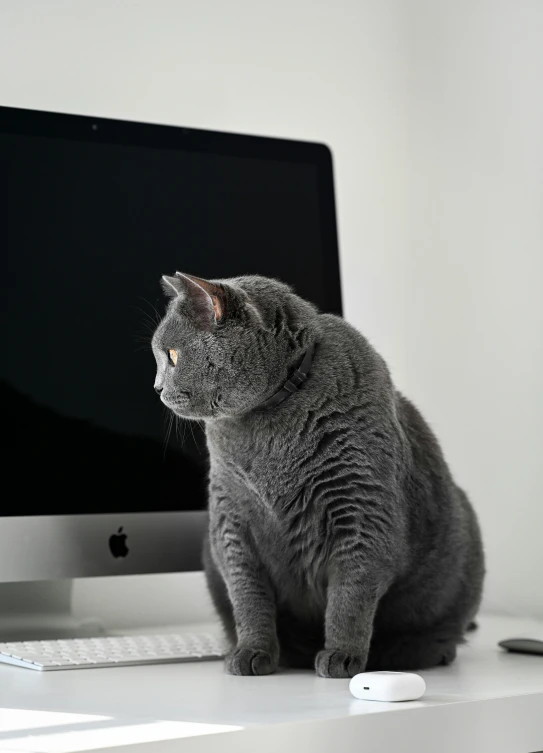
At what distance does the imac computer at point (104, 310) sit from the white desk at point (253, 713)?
0.29 m

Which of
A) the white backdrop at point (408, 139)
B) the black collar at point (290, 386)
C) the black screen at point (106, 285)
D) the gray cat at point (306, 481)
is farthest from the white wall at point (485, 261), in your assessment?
the black collar at point (290, 386)

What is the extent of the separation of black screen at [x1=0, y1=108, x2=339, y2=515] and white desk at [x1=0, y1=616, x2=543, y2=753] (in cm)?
36

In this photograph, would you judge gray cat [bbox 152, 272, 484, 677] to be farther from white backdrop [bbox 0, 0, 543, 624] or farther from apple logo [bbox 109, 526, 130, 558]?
white backdrop [bbox 0, 0, 543, 624]

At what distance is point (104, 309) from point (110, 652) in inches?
21.4

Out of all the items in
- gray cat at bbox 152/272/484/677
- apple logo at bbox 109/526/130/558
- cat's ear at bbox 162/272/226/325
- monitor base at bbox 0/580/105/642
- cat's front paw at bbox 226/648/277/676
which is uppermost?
cat's ear at bbox 162/272/226/325

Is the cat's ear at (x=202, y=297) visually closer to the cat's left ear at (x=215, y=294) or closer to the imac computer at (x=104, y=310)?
the cat's left ear at (x=215, y=294)

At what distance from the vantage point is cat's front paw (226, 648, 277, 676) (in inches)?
48.0

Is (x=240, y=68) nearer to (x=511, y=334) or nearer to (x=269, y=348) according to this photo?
(x=511, y=334)

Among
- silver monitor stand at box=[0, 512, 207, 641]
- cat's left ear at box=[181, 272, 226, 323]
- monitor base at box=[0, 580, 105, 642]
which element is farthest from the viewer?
monitor base at box=[0, 580, 105, 642]

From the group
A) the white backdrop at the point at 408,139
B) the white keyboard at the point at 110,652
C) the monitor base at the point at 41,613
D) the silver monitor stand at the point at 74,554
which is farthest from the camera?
the white backdrop at the point at 408,139

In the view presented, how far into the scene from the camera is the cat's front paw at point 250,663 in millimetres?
1218

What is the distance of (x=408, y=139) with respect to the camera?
2.29 metres

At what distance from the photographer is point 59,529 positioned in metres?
1.48

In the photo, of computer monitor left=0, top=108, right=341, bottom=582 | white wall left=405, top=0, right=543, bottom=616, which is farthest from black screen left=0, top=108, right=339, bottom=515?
white wall left=405, top=0, right=543, bottom=616
